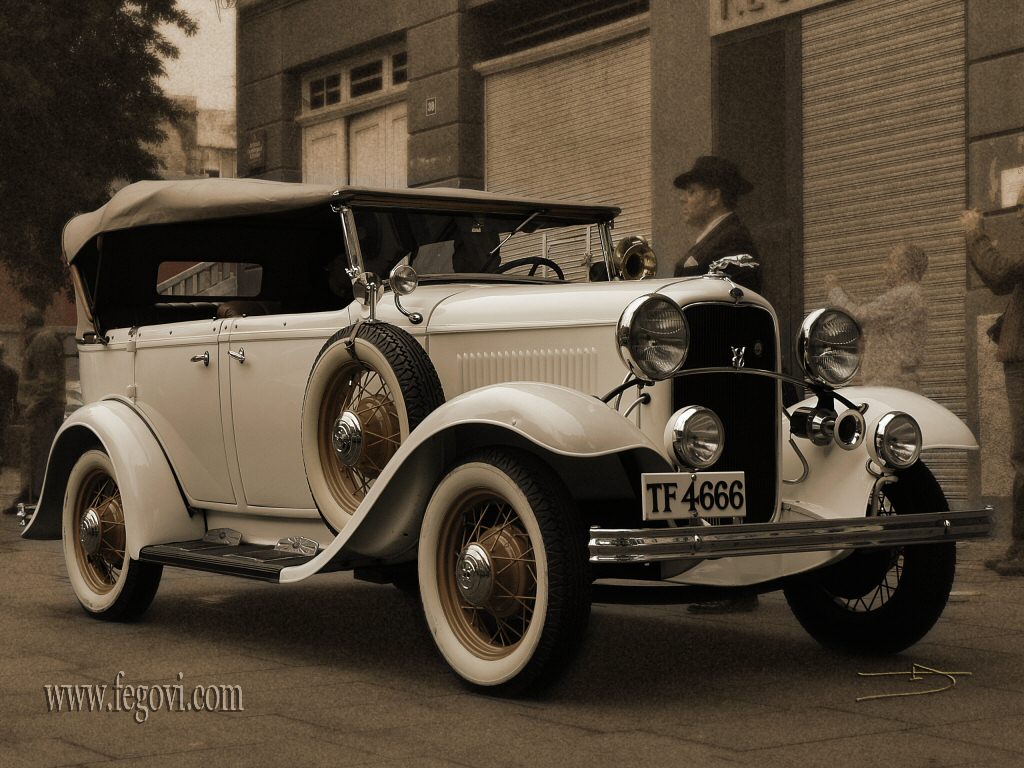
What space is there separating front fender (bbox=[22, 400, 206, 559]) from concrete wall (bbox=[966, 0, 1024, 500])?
533cm

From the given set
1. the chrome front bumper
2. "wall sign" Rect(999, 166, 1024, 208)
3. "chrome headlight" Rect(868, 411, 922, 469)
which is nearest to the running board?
the chrome front bumper

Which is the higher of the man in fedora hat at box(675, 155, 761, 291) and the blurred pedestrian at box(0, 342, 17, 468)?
the man in fedora hat at box(675, 155, 761, 291)

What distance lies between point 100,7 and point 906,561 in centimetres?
1252

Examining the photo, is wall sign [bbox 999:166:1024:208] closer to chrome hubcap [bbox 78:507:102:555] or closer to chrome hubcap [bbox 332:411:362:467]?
chrome hubcap [bbox 332:411:362:467]

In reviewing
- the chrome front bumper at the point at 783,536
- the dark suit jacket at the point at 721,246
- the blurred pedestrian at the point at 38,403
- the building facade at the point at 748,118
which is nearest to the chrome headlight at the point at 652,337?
the chrome front bumper at the point at 783,536

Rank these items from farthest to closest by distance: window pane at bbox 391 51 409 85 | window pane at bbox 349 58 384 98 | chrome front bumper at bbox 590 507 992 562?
window pane at bbox 349 58 384 98 < window pane at bbox 391 51 409 85 < chrome front bumper at bbox 590 507 992 562

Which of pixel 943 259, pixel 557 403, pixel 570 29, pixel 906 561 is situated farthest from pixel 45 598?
pixel 570 29

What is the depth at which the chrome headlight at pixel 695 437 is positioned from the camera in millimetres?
4695

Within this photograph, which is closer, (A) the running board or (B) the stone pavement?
(B) the stone pavement

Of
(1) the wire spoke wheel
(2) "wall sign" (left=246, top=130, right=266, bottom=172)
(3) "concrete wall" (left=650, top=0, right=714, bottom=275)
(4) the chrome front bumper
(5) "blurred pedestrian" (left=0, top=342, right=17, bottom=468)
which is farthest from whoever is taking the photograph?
(2) "wall sign" (left=246, top=130, right=266, bottom=172)

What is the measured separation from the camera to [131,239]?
24.4 ft

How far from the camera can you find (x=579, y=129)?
43.2 feet

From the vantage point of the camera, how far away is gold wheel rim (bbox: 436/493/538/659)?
15.7 feet

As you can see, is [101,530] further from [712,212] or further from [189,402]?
[712,212]
